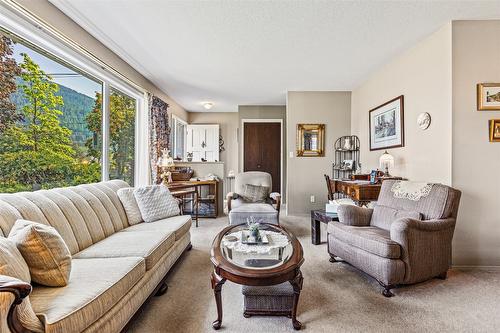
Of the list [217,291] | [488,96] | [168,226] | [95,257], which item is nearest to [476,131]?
[488,96]

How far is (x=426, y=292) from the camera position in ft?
6.65

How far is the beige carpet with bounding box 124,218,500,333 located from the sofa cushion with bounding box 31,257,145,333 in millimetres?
393

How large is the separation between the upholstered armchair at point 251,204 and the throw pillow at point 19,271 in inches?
87.7

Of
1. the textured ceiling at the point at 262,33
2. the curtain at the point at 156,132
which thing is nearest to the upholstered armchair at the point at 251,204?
the curtain at the point at 156,132

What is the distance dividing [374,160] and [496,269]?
76.9 inches

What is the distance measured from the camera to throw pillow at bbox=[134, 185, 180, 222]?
267 cm

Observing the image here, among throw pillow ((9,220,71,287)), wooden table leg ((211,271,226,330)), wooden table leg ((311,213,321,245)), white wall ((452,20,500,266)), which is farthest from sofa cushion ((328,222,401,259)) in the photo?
throw pillow ((9,220,71,287))

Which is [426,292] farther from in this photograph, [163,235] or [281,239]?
[163,235]

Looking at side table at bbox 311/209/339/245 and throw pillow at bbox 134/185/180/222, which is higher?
throw pillow at bbox 134/185/180/222

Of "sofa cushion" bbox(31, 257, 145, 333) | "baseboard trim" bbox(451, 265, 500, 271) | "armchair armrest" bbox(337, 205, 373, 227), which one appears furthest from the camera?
"armchair armrest" bbox(337, 205, 373, 227)

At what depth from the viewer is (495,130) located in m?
2.44

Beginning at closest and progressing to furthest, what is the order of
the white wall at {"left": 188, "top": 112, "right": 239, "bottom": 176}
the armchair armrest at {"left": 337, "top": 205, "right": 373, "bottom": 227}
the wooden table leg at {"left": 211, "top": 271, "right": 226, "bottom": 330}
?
1. the wooden table leg at {"left": 211, "top": 271, "right": 226, "bottom": 330}
2. the armchair armrest at {"left": 337, "top": 205, "right": 373, "bottom": 227}
3. the white wall at {"left": 188, "top": 112, "right": 239, "bottom": 176}

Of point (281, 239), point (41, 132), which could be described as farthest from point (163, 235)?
point (41, 132)

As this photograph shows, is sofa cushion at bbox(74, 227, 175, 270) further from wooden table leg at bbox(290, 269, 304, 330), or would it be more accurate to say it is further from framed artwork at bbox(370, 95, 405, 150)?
framed artwork at bbox(370, 95, 405, 150)
